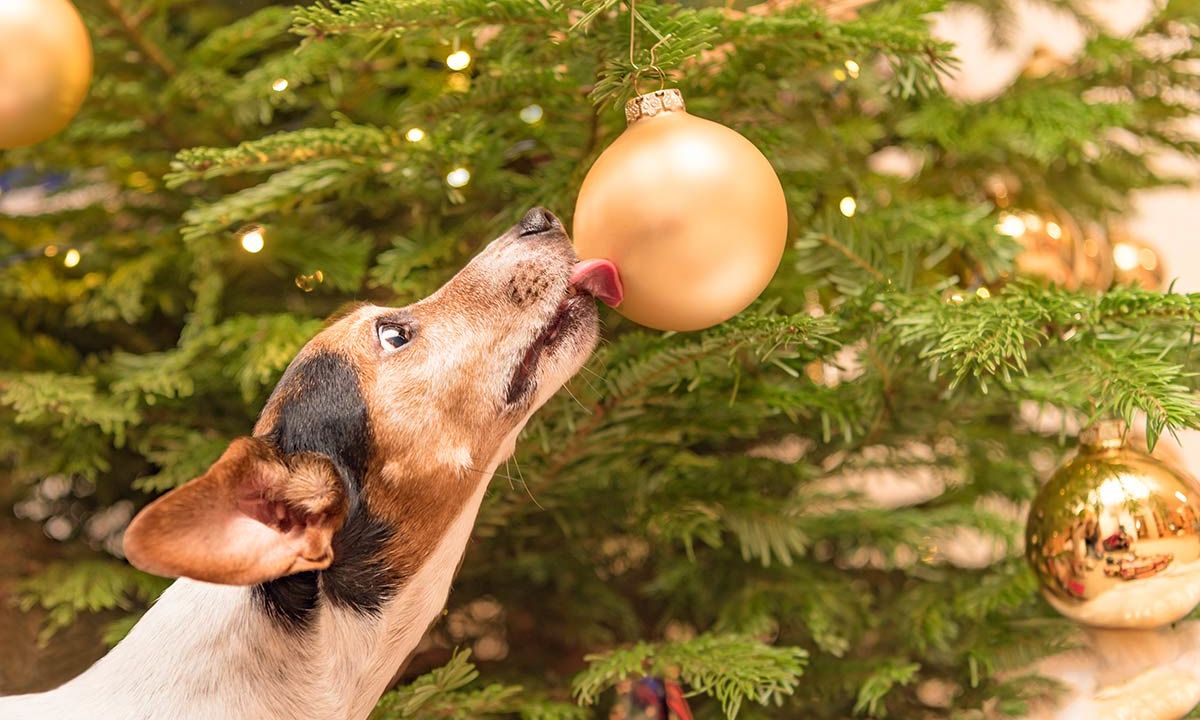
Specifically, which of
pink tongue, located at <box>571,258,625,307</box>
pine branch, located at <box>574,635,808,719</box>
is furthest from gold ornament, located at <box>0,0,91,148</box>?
pine branch, located at <box>574,635,808,719</box>

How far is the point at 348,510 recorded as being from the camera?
699 millimetres

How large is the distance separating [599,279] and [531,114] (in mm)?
212

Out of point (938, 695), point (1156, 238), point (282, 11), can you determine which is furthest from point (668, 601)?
point (1156, 238)

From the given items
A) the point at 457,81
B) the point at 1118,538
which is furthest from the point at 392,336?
the point at 1118,538

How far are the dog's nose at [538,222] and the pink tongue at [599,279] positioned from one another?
0.15 ft

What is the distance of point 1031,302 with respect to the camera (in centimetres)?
75

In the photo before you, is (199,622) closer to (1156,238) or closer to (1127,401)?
(1127,401)

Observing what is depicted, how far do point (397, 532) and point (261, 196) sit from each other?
0.27 m

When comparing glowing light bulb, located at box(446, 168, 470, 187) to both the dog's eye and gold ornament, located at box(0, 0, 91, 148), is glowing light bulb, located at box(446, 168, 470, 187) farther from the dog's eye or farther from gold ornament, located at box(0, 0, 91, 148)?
gold ornament, located at box(0, 0, 91, 148)

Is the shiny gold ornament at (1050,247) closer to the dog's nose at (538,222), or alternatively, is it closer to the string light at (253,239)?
the dog's nose at (538,222)

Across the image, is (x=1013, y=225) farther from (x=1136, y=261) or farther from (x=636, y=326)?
(x=636, y=326)

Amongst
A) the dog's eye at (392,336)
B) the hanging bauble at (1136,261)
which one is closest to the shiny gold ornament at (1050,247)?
the hanging bauble at (1136,261)

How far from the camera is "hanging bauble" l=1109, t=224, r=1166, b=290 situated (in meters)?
1.23

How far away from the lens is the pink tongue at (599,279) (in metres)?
0.68
